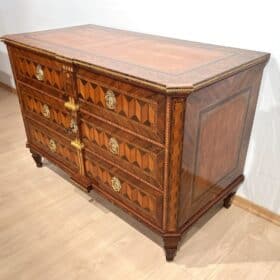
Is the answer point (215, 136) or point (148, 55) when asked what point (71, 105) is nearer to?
point (148, 55)

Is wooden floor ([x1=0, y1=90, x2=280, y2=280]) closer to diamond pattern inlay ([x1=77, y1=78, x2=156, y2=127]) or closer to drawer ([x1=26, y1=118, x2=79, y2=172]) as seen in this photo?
drawer ([x1=26, y1=118, x2=79, y2=172])

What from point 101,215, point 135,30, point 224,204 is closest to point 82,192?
point 101,215

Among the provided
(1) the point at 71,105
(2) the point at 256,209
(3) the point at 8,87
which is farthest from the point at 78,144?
(3) the point at 8,87

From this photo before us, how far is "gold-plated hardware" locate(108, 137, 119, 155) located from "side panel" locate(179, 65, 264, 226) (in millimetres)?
305

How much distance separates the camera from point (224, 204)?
5.42 ft

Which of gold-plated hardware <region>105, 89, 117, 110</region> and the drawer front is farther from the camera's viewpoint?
the drawer front

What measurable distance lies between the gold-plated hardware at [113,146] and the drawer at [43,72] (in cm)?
28

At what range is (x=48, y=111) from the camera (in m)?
1.61

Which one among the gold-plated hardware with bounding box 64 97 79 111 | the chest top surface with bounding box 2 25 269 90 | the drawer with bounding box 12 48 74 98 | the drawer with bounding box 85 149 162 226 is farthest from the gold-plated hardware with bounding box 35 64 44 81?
the drawer with bounding box 85 149 162 226

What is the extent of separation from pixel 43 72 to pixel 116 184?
0.63 metres

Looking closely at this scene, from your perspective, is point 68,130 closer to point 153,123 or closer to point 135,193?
point 135,193

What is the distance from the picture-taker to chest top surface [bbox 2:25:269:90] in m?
1.03

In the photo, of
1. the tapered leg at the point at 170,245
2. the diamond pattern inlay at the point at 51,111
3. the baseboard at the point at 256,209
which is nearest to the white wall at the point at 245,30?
the baseboard at the point at 256,209

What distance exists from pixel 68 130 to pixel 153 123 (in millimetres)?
595
